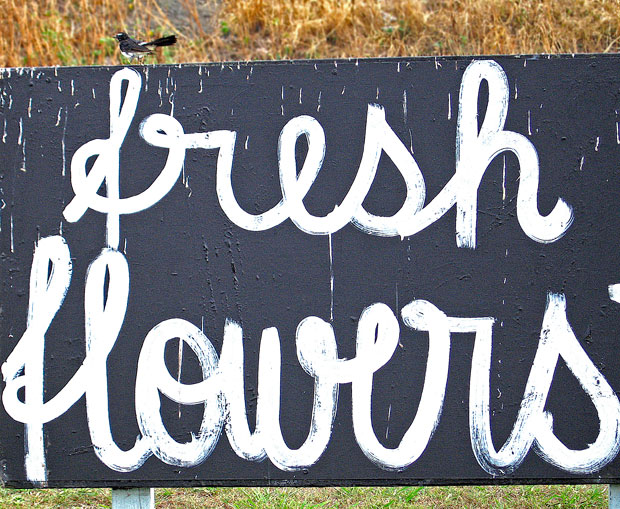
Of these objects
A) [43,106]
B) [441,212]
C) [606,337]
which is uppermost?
[43,106]

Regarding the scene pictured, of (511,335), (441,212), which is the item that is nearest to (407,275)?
(441,212)

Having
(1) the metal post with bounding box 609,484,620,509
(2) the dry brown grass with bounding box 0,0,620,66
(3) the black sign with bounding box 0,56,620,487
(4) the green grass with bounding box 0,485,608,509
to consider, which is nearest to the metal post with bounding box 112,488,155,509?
(3) the black sign with bounding box 0,56,620,487

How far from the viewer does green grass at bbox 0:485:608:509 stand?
279 cm

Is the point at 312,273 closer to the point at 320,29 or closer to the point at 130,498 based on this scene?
the point at 130,498

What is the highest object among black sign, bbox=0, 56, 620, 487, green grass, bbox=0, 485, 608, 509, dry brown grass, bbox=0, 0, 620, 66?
dry brown grass, bbox=0, 0, 620, 66

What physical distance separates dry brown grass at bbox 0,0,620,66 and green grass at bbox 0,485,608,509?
11.6 feet

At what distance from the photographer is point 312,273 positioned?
2.09m

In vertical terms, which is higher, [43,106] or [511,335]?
[43,106]

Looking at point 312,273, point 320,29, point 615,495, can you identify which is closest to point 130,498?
point 312,273

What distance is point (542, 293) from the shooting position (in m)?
2.06

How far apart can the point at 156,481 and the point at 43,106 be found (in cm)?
110

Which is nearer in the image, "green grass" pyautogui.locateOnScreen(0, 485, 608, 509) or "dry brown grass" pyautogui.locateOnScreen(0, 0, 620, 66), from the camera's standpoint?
"green grass" pyautogui.locateOnScreen(0, 485, 608, 509)

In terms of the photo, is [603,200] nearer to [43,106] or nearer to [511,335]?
[511,335]

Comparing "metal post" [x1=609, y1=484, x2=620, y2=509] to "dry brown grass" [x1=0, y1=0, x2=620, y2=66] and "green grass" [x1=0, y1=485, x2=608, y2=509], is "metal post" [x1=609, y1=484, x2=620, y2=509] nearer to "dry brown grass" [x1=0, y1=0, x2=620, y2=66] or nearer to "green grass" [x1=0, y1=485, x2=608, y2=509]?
"green grass" [x1=0, y1=485, x2=608, y2=509]
